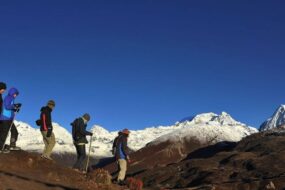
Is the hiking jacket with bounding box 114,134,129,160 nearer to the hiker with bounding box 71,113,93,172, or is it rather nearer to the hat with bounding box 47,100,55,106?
the hiker with bounding box 71,113,93,172

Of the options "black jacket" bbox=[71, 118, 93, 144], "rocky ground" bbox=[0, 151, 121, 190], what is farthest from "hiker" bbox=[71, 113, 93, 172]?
"rocky ground" bbox=[0, 151, 121, 190]

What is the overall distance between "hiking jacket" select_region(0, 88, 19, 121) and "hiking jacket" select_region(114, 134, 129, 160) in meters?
6.20

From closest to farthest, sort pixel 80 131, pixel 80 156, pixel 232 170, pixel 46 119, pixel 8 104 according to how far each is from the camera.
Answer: pixel 8 104, pixel 46 119, pixel 80 131, pixel 80 156, pixel 232 170

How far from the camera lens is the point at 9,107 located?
75.7 feet

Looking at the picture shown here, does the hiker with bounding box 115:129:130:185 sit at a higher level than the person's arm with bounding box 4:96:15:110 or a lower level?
lower

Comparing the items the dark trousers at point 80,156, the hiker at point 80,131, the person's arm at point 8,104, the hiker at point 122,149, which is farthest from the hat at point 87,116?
the person's arm at point 8,104

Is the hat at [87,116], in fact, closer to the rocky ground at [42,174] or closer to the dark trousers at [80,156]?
the dark trousers at [80,156]

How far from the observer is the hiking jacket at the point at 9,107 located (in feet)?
75.2

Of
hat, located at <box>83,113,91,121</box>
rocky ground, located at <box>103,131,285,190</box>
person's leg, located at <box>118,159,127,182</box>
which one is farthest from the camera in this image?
rocky ground, located at <box>103,131,285,190</box>

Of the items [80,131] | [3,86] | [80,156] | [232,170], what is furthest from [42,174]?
[232,170]

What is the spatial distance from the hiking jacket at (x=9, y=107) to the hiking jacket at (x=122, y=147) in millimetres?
6202

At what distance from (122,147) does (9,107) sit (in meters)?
6.80

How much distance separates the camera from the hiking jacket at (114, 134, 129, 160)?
26.5 metres

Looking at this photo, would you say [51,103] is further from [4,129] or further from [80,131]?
[4,129]
